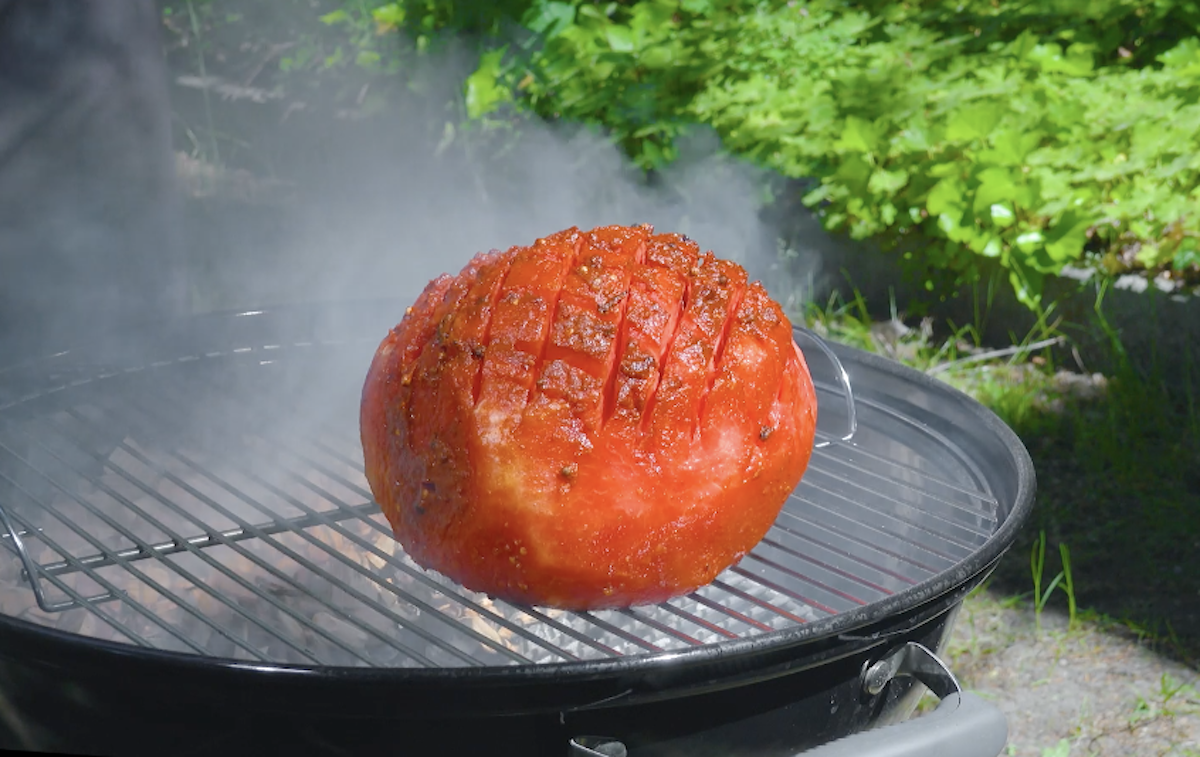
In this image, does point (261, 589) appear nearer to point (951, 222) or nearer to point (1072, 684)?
point (1072, 684)

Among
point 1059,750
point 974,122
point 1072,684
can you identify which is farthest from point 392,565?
point 974,122

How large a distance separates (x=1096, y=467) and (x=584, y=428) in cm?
253

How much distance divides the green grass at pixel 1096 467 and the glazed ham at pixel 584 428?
5.44 feet

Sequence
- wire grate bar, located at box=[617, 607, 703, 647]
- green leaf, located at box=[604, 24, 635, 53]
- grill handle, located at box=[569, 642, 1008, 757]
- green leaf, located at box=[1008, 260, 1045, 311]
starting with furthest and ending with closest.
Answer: green leaf, located at box=[604, 24, 635, 53]
green leaf, located at box=[1008, 260, 1045, 311]
wire grate bar, located at box=[617, 607, 703, 647]
grill handle, located at box=[569, 642, 1008, 757]

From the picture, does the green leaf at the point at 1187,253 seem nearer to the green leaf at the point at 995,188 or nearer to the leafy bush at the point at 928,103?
the leafy bush at the point at 928,103

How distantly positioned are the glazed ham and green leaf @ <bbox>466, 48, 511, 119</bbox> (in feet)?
12.2

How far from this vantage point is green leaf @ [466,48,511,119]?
531 cm

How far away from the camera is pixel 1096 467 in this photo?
3514 mm

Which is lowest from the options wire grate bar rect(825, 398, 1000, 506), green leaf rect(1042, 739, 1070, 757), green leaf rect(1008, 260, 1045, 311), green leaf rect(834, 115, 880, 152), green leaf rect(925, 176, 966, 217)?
green leaf rect(1042, 739, 1070, 757)

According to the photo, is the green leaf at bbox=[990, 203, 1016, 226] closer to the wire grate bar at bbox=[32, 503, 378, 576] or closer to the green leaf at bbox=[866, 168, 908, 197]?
the green leaf at bbox=[866, 168, 908, 197]

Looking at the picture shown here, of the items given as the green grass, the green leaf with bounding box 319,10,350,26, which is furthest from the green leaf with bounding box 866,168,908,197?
the green leaf with bounding box 319,10,350,26

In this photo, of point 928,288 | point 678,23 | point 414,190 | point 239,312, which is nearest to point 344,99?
point 414,190

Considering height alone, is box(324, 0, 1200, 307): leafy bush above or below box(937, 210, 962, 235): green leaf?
above

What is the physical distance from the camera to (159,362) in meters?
2.51
